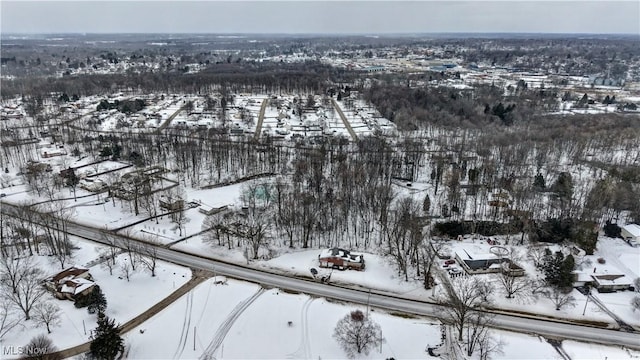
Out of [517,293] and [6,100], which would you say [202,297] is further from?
[6,100]

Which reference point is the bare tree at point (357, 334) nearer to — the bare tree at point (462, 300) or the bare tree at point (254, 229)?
the bare tree at point (462, 300)

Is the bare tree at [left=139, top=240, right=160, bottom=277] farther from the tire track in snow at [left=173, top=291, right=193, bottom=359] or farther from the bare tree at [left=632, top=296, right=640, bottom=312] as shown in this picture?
the bare tree at [left=632, top=296, right=640, bottom=312]

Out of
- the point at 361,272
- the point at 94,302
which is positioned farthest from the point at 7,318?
the point at 361,272

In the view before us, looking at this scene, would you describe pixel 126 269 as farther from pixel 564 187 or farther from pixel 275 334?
pixel 564 187

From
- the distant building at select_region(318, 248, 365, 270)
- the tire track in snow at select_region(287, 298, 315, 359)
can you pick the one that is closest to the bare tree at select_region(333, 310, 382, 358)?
the tire track in snow at select_region(287, 298, 315, 359)

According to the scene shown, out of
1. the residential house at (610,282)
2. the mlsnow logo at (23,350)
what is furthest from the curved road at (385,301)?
the mlsnow logo at (23,350)

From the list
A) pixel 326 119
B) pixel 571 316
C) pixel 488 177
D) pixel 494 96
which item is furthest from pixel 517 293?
pixel 494 96
